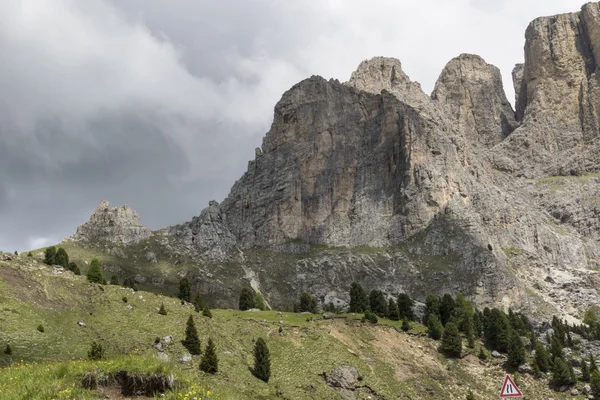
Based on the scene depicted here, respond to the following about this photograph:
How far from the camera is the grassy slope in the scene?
165ft

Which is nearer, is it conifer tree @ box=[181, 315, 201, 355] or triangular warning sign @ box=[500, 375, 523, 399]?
triangular warning sign @ box=[500, 375, 523, 399]

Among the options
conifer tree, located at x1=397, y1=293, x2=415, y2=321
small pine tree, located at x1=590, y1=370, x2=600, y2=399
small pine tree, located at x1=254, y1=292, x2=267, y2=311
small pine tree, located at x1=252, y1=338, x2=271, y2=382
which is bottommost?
small pine tree, located at x1=590, y1=370, x2=600, y2=399

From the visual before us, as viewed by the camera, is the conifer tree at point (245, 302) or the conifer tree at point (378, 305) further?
the conifer tree at point (245, 302)

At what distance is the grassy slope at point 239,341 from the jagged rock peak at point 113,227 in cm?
11441

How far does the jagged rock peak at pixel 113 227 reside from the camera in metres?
183

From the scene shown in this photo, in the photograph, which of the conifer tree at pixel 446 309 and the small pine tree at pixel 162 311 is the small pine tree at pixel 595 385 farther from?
the small pine tree at pixel 162 311

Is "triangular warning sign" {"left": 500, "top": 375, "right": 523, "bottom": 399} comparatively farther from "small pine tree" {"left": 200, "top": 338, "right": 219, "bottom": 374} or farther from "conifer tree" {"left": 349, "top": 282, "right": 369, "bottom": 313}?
"conifer tree" {"left": 349, "top": 282, "right": 369, "bottom": 313}

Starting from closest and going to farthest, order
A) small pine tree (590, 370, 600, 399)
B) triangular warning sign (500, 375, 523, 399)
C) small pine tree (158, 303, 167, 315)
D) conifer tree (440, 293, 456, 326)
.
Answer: triangular warning sign (500, 375, 523, 399)
small pine tree (158, 303, 167, 315)
small pine tree (590, 370, 600, 399)
conifer tree (440, 293, 456, 326)

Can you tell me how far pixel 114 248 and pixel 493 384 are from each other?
137680 millimetres

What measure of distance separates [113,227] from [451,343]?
140 m

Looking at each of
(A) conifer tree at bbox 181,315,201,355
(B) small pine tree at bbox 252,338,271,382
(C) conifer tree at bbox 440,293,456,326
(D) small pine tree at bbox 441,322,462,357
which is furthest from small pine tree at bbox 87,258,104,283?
(C) conifer tree at bbox 440,293,456,326

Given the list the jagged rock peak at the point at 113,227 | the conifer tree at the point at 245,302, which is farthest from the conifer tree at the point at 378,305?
the jagged rock peak at the point at 113,227

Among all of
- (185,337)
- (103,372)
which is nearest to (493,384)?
(185,337)

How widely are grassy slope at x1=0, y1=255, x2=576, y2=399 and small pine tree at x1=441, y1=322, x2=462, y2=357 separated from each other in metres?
1.66
